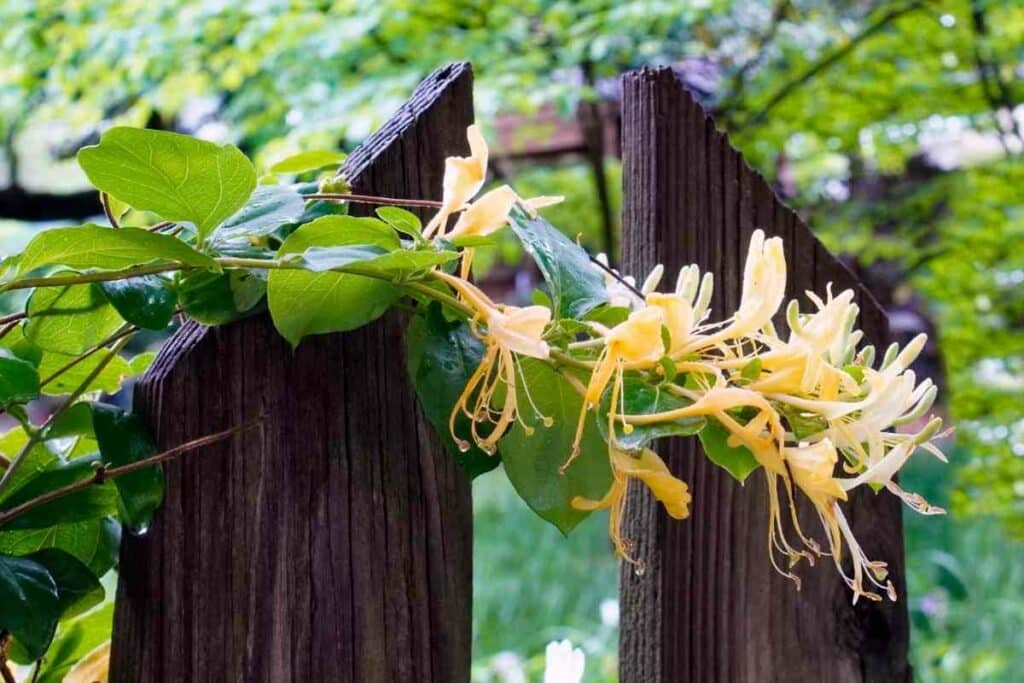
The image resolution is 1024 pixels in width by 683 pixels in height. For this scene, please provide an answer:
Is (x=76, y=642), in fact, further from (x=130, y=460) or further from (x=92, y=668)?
(x=130, y=460)

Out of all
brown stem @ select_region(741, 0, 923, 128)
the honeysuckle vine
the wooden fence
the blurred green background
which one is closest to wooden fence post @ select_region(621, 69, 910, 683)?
the wooden fence

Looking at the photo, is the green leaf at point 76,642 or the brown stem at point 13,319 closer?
the brown stem at point 13,319

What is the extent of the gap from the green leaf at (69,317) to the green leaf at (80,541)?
0.07 m

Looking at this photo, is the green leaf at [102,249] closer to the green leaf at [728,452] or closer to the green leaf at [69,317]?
the green leaf at [69,317]

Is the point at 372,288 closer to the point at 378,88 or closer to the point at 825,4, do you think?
the point at 378,88

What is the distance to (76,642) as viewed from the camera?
1.56 feet

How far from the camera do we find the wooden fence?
1.33 ft

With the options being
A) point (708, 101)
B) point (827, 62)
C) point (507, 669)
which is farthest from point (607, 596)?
point (827, 62)

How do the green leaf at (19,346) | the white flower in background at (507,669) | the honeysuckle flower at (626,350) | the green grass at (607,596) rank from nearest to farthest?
the honeysuckle flower at (626,350) < the green leaf at (19,346) < the white flower in background at (507,669) < the green grass at (607,596)

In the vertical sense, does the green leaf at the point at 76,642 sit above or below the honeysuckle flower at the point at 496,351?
below

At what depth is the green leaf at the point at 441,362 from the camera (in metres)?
0.36

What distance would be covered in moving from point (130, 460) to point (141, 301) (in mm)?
69

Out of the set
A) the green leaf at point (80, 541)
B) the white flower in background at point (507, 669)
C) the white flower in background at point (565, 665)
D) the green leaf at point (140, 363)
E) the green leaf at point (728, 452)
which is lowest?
the white flower in background at point (507, 669)

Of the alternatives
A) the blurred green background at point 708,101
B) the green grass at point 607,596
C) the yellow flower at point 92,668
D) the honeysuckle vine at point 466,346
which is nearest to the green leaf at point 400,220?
the honeysuckle vine at point 466,346
